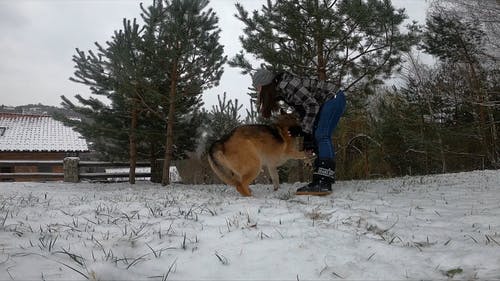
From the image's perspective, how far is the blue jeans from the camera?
4.83 m

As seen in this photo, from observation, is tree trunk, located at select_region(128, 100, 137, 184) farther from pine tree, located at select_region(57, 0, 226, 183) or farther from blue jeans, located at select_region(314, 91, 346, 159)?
blue jeans, located at select_region(314, 91, 346, 159)

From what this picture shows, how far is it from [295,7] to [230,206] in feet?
18.7

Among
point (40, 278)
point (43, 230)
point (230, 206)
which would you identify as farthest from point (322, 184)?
point (40, 278)

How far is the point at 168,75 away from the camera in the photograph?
9141mm

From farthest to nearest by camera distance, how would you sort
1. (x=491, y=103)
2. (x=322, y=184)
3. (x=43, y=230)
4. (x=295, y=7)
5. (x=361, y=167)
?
(x=361, y=167) < (x=491, y=103) < (x=295, y=7) < (x=322, y=184) < (x=43, y=230)

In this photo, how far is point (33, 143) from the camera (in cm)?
2559

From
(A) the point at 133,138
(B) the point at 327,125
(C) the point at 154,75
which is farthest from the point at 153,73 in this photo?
(B) the point at 327,125

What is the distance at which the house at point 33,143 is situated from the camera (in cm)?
2453

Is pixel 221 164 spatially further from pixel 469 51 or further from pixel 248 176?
pixel 469 51

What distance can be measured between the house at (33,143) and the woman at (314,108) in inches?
899

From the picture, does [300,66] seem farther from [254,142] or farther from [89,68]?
[89,68]

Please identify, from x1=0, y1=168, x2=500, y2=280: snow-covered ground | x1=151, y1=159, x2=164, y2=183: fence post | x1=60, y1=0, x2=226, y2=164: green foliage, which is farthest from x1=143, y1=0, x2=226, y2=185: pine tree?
x1=0, y1=168, x2=500, y2=280: snow-covered ground

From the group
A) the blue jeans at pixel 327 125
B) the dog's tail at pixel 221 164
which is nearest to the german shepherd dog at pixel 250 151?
the dog's tail at pixel 221 164

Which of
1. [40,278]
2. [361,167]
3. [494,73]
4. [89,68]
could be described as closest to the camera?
[40,278]
